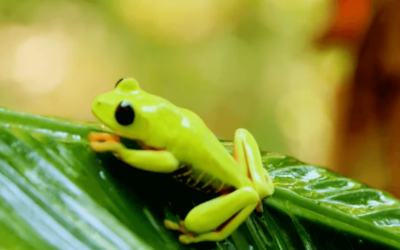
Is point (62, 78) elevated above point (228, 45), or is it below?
below

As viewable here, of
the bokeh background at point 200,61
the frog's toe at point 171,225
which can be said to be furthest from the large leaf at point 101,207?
the bokeh background at point 200,61

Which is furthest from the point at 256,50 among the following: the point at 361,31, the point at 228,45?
the point at 361,31

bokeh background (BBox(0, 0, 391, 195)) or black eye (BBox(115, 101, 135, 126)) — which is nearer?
black eye (BBox(115, 101, 135, 126))

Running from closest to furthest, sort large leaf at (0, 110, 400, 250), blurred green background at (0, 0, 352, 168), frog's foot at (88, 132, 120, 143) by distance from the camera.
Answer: large leaf at (0, 110, 400, 250) < frog's foot at (88, 132, 120, 143) < blurred green background at (0, 0, 352, 168)

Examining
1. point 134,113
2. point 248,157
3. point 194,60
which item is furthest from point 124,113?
point 194,60

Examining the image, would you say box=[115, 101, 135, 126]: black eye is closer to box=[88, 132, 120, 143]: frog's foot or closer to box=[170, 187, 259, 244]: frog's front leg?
box=[88, 132, 120, 143]: frog's foot

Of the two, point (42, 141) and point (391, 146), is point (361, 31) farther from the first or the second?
point (42, 141)

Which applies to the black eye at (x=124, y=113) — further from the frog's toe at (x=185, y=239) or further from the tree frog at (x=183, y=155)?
the frog's toe at (x=185, y=239)

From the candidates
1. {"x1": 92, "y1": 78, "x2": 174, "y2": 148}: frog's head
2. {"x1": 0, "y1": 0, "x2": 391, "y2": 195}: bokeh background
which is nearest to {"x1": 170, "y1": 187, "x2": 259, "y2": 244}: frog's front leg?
{"x1": 92, "y1": 78, "x2": 174, "y2": 148}: frog's head
